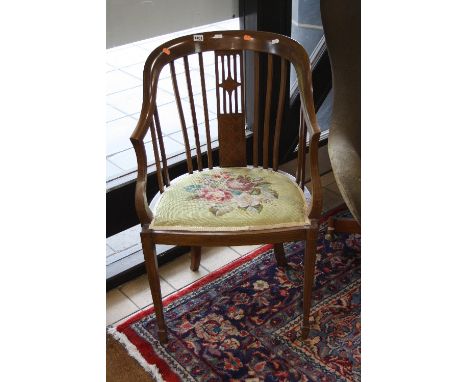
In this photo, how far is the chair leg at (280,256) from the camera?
208cm


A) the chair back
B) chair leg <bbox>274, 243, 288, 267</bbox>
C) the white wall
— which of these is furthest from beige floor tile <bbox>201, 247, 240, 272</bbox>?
the white wall

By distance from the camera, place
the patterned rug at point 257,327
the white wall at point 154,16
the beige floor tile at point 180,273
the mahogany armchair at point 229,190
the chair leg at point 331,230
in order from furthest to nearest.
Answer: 1. the chair leg at point 331,230
2. the beige floor tile at point 180,273
3. the white wall at point 154,16
4. the patterned rug at point 257,327
5. the mahogany armchair at point 229,190

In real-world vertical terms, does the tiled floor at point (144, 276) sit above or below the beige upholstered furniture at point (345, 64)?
below

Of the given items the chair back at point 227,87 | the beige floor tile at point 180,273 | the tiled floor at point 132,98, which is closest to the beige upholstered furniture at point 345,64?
the chair back at point 227,87

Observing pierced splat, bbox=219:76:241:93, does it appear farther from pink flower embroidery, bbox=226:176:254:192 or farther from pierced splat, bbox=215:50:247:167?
pink flower embroidery, bbox=226:176:254:192

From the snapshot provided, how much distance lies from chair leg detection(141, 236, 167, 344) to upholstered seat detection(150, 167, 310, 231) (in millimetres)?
54

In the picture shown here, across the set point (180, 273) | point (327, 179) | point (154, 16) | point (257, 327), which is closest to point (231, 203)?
point (257, 327)

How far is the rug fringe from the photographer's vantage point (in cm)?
170

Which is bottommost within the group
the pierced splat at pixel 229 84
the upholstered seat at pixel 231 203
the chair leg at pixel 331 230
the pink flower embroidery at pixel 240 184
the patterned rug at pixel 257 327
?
the patterned rug at pixel 257 327

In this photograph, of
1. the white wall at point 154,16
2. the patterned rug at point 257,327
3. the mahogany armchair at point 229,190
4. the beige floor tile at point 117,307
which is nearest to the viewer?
the mahogany armchair at point 229,190

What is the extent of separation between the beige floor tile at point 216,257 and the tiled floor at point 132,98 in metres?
0.42

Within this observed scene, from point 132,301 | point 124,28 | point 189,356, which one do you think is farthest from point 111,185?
point 189,356

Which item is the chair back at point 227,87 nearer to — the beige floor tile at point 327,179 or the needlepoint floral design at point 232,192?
the needlepoint floral design at point 232,192
